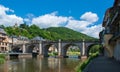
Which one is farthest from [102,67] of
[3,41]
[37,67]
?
[3,41]

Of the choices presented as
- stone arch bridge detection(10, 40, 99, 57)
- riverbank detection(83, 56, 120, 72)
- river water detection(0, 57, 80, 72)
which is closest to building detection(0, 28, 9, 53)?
stone arch bridge detection(10, 40, 99, 57)

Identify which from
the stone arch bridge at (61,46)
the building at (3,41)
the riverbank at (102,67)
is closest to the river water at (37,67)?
the riverbank at (102,67)

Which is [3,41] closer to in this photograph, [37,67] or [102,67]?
[37,67]

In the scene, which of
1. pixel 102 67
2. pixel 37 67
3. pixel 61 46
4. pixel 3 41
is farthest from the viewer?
pixel 3 41

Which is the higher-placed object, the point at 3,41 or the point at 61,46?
the point at 3,41

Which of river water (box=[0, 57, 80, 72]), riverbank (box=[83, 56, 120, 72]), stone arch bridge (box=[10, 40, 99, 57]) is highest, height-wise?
stone arch bridge (box=[10, 40, 99, 57])

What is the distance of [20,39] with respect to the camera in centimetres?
15275

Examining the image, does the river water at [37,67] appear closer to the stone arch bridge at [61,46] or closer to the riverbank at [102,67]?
the riverbank at [102,67]

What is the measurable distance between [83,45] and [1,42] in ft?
118

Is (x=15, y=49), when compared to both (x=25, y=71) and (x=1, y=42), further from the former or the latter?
(x=25, y=71)

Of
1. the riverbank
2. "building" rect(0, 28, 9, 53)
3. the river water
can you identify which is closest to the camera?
the riverbank

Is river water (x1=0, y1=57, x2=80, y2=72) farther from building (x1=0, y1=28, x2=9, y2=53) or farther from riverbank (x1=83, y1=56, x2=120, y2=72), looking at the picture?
building (x1=0, y1=28, x2=9, y2=53)

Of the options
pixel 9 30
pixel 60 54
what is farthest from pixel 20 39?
pixel 60 54

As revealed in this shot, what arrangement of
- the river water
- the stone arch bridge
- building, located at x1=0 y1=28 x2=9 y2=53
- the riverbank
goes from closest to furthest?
the riverbank
the river water
the stone arch bridge
building, located at x1=0 y1=28 x2=9 y2=53
